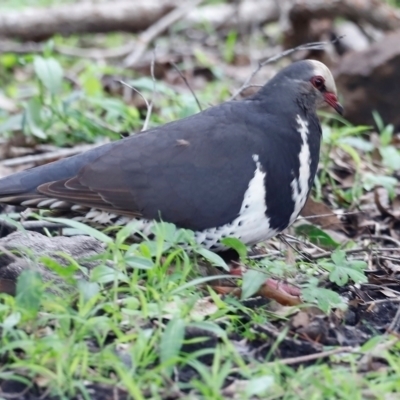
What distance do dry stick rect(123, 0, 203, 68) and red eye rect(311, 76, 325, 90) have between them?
14.2 ft

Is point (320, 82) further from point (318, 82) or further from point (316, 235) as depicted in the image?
point (316, 235)

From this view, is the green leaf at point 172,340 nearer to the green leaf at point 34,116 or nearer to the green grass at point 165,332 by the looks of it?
the green grass at point 165,332

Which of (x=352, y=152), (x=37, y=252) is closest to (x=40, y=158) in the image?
(x=352, y=152)

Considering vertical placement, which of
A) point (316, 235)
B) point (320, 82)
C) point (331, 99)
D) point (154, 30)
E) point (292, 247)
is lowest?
point (316, 235)

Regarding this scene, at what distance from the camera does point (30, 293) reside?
3.17m

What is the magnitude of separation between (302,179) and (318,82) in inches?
22.9

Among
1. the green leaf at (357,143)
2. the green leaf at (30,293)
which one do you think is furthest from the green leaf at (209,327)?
the green leaf at (357,143)

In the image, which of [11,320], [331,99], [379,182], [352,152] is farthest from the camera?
[352,152]

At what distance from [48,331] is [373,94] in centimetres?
448

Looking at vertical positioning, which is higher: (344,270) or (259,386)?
(259,386)

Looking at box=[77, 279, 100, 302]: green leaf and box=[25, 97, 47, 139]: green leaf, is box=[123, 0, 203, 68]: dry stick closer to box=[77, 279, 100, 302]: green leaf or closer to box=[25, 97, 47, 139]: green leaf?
box=[25, 97, 47, 139]: green leaf

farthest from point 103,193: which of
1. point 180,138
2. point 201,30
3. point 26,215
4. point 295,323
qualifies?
point 201,30

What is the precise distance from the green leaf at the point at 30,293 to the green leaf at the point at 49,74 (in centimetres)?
316

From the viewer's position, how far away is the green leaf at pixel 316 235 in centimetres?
488
